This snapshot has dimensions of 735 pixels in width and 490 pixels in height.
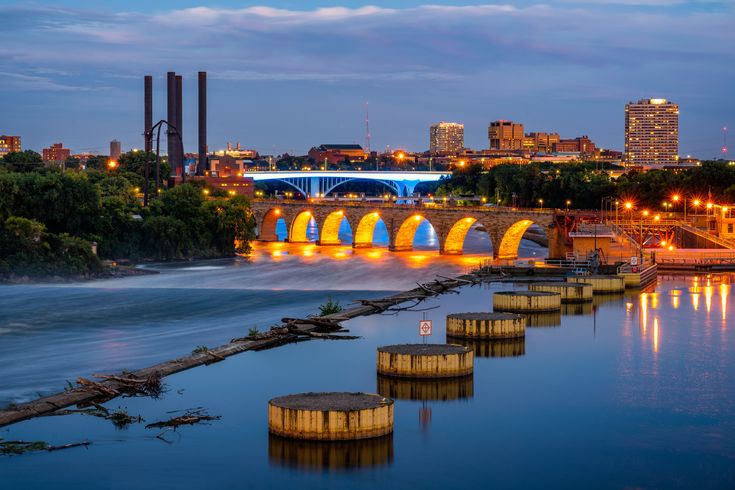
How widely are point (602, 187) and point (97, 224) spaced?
5966 cm

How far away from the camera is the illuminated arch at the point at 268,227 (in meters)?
132

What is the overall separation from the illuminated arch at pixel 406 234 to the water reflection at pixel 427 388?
242 ft

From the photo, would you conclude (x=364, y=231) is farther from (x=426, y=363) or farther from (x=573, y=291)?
(x=426, y=363)

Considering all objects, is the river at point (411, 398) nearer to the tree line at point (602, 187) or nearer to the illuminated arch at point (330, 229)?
the tree line at point (602, 187)

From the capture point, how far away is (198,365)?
38.8 metres

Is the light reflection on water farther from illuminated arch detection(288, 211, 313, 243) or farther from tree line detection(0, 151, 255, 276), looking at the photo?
illuminated arch detection(288, 211, 313, 243)

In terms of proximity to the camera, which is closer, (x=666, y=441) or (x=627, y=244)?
(x=666, y=441)

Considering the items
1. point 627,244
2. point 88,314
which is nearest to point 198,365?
point 88,314

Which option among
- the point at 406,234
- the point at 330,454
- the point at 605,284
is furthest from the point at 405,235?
the point at 330,454

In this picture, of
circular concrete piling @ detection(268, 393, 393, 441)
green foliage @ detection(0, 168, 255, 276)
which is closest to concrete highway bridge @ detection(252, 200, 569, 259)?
green foliage @ detection(0, 168, 255, 276)

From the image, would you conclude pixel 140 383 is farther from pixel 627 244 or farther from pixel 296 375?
pixel 627 244

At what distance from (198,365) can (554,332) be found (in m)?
17.9

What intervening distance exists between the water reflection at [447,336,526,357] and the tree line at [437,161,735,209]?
5966cm

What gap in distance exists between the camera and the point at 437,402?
34.2 metres
